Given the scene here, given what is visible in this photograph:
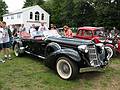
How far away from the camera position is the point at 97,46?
321 inches

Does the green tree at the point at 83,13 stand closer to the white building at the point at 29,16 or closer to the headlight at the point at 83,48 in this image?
the white building at the point at 29,16

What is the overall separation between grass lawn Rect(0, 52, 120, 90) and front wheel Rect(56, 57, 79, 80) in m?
0.18

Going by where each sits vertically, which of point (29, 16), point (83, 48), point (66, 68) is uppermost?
point (29, 16)

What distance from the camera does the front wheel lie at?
723 cm

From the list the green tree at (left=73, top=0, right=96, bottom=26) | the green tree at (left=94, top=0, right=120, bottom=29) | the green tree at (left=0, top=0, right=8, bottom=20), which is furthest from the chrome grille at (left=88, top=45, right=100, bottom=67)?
the green tree at (left=0, top=0, right=8, bottom=20)

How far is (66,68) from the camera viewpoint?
7535 mm

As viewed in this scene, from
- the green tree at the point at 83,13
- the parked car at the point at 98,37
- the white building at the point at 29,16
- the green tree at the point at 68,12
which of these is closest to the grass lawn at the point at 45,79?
the parked car at the point at 98,37

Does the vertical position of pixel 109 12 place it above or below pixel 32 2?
below

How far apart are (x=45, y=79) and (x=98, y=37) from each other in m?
5.62

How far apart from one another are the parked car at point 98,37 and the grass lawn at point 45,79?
2.20 m

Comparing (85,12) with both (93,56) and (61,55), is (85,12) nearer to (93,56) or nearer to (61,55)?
(93,56)

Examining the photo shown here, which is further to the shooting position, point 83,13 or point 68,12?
point 68,12

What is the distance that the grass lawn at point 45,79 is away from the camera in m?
6.93

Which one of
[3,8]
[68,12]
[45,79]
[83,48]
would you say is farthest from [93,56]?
[3,8]
